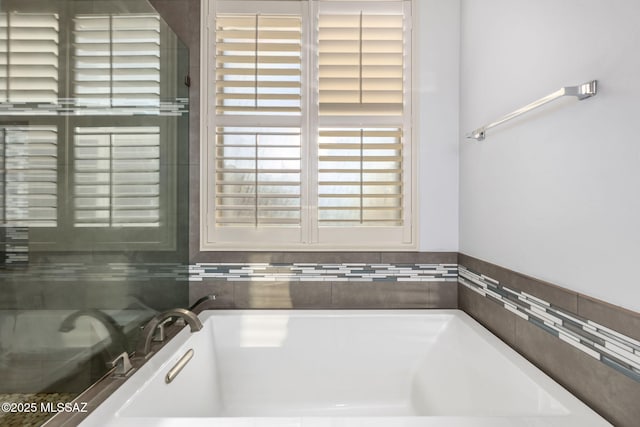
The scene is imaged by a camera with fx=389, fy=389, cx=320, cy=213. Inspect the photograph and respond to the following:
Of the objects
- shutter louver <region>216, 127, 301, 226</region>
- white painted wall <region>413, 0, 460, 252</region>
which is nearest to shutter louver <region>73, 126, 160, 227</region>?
shutter louver <region>216, 127, 301, 226</region>

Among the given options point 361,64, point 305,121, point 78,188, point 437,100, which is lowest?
point 78,188

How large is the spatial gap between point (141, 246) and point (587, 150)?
1.59 metres

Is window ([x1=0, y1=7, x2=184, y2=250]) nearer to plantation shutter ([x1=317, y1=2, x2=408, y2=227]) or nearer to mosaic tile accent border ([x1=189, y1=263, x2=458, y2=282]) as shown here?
mosaic tile accent border ([x1=189, y1=263, x2=458, y2=282])

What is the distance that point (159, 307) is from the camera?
176 cm

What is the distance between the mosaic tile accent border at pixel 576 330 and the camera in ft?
3.08

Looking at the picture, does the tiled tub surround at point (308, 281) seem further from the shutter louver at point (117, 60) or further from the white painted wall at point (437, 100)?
the shutter louver at point (117, 60)


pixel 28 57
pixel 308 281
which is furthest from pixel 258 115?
pixel 28 57

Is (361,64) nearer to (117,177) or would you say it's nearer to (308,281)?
(308,281)

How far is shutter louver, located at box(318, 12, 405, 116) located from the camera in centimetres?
207

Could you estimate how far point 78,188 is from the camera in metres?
1.19

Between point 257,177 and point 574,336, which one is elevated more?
point 257,177

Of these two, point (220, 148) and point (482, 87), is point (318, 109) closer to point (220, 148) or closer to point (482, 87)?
point (220, 148)

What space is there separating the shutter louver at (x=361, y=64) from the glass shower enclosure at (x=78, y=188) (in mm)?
778

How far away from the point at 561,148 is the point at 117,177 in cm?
149
